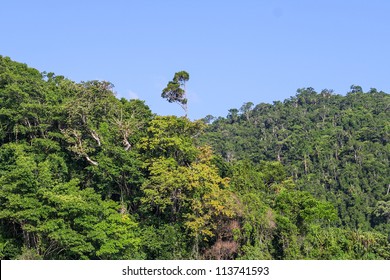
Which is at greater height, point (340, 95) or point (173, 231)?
point (340, 95)

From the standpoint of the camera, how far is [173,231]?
2061 centimetres

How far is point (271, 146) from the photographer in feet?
186

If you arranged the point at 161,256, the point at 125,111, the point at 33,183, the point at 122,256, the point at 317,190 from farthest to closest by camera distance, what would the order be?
the point at 317,190 → the point at 125,111 → the point at 161,256 → the point at 122,256 → the point at 33,183

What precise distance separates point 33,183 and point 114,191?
469cm

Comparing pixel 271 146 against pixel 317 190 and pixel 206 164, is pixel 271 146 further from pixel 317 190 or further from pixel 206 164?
pixel 206 164

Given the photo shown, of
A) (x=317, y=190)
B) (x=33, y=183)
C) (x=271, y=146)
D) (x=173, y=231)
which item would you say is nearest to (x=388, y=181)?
(x=317, y=190)

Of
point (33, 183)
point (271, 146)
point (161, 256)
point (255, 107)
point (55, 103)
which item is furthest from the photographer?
point (255, 107)

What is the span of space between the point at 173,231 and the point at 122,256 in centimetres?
267

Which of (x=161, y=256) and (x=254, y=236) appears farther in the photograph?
(x=254, y=236)

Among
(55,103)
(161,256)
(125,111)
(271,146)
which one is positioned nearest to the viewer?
(161,256)

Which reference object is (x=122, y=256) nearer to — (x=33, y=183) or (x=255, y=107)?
(x=33, y=183)

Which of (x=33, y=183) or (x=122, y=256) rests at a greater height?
(x=33, y=183)

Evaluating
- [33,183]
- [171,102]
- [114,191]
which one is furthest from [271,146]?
[33,183]

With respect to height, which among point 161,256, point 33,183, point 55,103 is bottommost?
point 161,256
